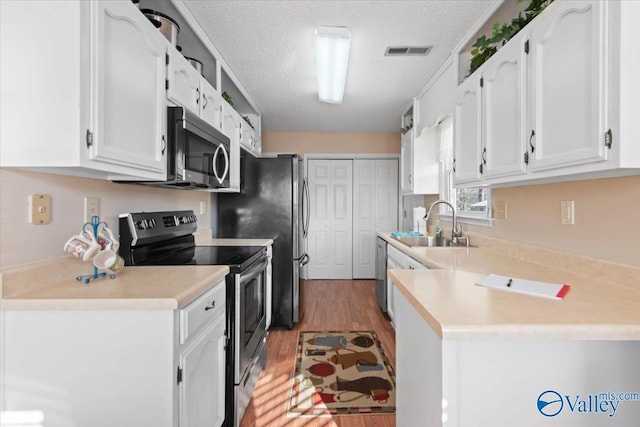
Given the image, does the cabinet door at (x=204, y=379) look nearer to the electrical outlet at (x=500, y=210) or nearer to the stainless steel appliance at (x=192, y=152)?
the stainless steel appliance at (x=192, y=152)

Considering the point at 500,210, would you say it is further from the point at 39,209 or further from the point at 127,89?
the point at 39,209

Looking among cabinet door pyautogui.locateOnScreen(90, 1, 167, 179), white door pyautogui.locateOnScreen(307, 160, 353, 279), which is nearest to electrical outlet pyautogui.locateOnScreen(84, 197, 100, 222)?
cabinet door pyautogui.locateOnScreen(90, 1, 167, 179)

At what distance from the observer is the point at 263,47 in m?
2.58

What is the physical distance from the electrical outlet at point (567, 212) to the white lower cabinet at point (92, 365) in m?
1.81

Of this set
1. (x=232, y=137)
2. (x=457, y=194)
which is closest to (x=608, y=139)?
Answer: (x=457, y=194)

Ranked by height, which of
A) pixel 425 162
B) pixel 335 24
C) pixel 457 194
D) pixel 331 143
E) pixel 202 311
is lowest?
pixel 202 311

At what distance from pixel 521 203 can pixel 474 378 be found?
151 cm

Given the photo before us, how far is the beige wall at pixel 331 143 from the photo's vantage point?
5363mm

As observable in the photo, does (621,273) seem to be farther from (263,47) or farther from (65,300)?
(263,47)

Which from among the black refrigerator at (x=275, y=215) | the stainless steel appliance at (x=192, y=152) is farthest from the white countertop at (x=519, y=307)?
the black refrigerator at (x=275, y=215)

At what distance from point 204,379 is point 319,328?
1.95 m

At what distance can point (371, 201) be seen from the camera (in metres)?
5.52

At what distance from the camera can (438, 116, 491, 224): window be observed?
2.66 metres

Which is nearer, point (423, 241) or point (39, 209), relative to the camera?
point (39, 209)
